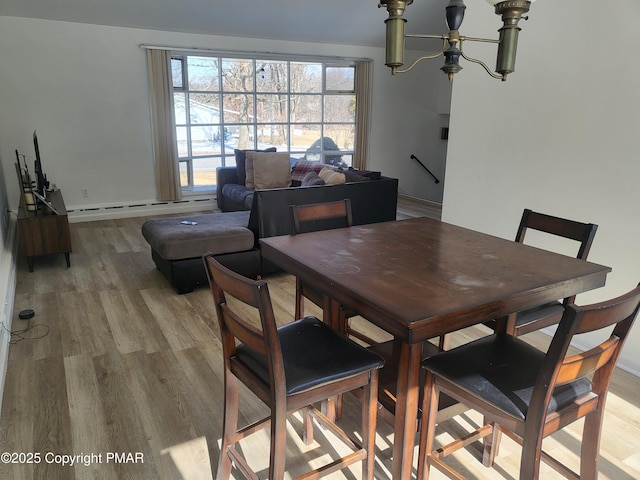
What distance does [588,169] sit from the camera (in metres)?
2.80

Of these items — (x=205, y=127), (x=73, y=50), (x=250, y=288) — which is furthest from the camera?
(x=205, y=127)

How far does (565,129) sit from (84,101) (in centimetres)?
533

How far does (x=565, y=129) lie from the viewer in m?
2.89

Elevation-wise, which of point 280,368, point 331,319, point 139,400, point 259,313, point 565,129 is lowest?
point 139,400

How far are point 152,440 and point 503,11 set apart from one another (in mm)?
2192

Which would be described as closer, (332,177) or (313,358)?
(313,358)

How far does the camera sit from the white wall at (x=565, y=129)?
261 cm

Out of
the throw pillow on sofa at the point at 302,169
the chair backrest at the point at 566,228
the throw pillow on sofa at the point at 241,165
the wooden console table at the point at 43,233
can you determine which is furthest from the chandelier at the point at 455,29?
the throw pillow on sofa at the point at 241,165

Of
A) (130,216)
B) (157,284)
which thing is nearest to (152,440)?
(157,284)

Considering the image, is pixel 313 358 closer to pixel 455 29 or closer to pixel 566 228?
pixel 455 29

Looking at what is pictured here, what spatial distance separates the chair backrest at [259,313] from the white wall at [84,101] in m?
5.21

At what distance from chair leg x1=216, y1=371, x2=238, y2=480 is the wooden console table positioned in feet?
9.87

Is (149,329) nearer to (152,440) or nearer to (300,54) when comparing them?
(152,440)

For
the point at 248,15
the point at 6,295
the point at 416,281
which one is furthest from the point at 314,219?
the point at 248,15
